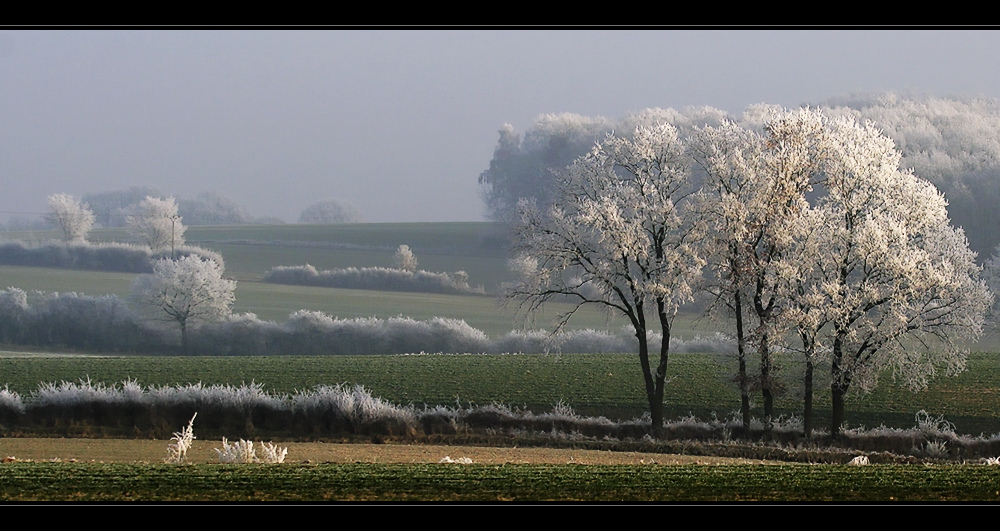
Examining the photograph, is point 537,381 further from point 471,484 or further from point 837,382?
point 471,484

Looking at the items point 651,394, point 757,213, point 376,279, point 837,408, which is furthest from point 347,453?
point 376,279

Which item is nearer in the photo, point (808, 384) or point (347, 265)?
point (808, 384)

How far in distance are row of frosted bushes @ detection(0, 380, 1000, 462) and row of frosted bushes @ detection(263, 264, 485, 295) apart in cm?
2853

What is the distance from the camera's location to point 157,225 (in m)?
58.6

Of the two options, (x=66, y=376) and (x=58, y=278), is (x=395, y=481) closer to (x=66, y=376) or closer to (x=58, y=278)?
(x=66, y=376)

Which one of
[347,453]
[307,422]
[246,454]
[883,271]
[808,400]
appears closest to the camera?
[246,454]

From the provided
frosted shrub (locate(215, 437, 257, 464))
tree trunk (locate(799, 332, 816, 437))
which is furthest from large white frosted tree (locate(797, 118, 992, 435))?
frosted shrub (locate(215, 437, 257, 464))

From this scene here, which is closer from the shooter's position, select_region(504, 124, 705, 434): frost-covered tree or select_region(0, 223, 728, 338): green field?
select_region(504, 124, 705, 434): frost-covered tree

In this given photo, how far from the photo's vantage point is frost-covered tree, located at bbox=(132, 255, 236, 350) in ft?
140

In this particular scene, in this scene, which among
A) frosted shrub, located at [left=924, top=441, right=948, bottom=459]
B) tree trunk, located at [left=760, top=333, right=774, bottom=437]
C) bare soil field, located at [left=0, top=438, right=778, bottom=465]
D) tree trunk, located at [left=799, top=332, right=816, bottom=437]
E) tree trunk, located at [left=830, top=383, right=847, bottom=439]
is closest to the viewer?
bare soil field, located at [left=0, top=438, right=778, bottom=465]

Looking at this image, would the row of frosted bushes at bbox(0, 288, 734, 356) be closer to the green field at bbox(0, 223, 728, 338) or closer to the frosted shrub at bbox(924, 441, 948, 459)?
the green field at bbox(0, 223, 728, 338)

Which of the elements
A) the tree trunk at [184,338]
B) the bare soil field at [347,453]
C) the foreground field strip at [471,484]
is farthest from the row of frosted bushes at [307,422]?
the tree trunk at [184,338]

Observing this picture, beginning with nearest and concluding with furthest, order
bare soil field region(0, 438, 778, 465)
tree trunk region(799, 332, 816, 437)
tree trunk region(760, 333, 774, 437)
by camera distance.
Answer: bare soil field region(0, 438, 778, 465), tree trunk region(799, 332, 816, 437), tree trunk region(760, 333, 774, 437)

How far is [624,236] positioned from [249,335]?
79.1 feet
